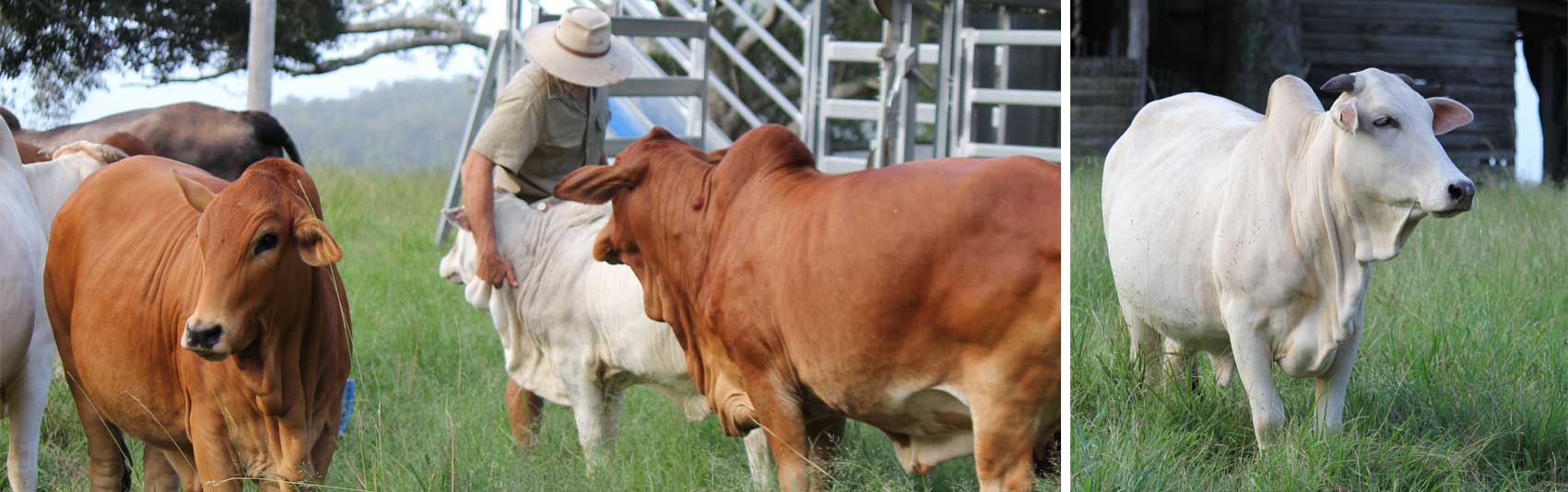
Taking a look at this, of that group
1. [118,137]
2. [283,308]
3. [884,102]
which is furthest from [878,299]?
[884,102]

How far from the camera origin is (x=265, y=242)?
8.25 ft

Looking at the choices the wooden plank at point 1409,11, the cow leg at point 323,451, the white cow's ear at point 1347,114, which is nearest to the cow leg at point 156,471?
the cow leg at point 323,451

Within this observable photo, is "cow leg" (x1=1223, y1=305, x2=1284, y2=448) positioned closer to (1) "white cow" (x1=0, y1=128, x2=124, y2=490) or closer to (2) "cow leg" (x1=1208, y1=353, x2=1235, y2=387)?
(2) "cow leg" (x1=1208, y1=353, x2=1235, y2=387)

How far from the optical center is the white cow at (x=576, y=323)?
3.43 metres

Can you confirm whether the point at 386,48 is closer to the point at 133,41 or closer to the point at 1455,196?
the point at 133,41

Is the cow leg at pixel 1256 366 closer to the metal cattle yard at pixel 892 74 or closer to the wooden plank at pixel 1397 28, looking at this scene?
the wooden plank at pixel 1397 28

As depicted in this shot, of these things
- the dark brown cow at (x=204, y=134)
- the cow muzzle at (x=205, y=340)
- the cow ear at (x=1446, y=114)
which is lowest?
the cow muzzle at (x=205, y=340)

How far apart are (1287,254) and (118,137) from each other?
2995mm

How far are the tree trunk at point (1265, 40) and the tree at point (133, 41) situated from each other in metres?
2.44

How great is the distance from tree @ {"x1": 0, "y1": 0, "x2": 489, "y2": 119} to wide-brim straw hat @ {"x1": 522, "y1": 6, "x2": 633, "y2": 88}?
30.2 inches

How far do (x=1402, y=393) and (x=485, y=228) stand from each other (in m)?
2.21

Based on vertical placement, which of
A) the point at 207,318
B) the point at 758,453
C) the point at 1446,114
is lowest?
the point at 758,453

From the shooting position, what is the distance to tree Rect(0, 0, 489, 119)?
3107 millimetres

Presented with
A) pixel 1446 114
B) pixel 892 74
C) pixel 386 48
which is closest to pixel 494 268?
pixel 1446 114
